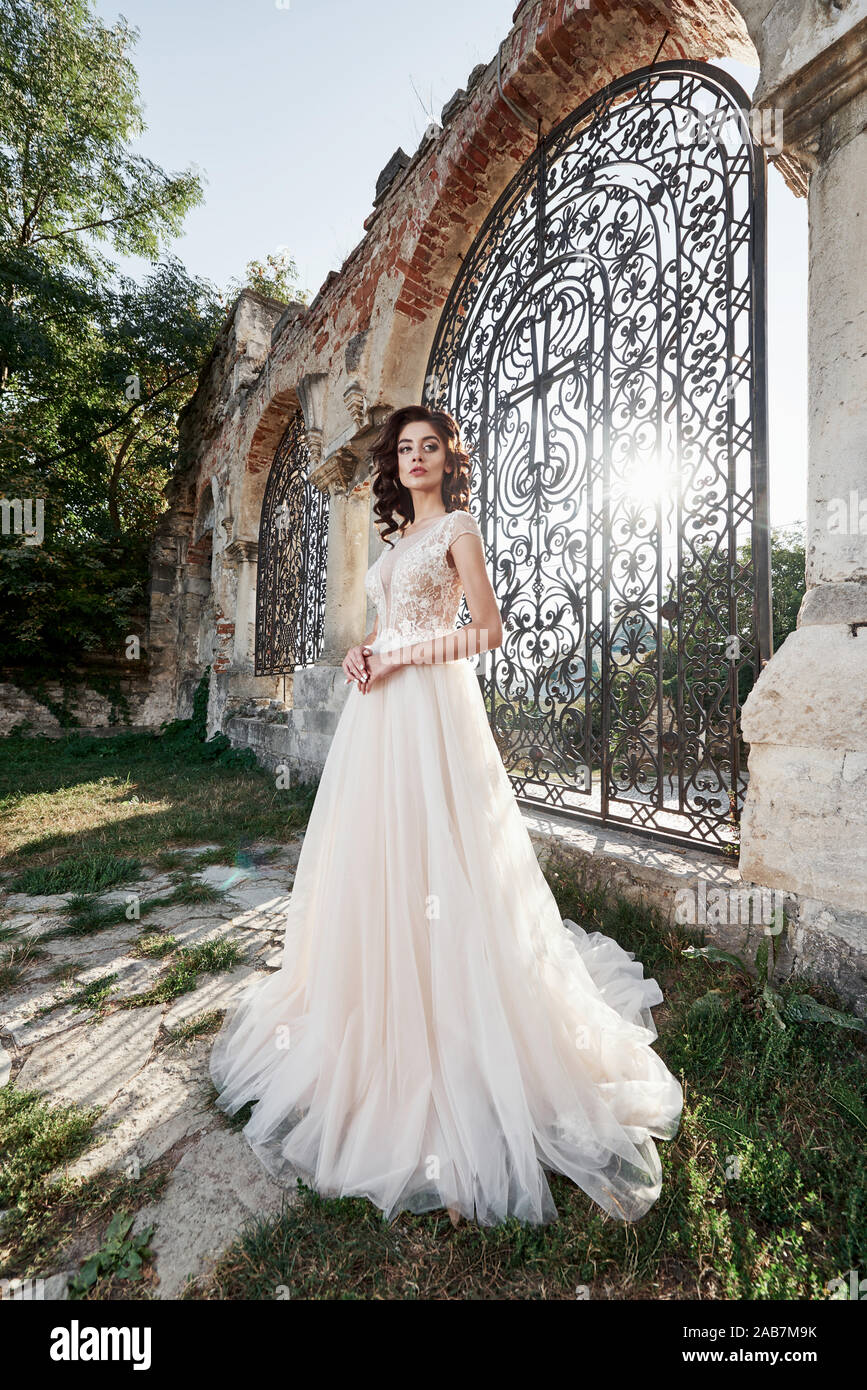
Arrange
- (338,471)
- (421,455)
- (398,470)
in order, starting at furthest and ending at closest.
A: (338,471)
(398,470)
(421,455)

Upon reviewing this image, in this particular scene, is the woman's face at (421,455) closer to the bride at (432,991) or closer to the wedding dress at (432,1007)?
the bride at (432,991)

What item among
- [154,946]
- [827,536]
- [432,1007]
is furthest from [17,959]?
[827,536]

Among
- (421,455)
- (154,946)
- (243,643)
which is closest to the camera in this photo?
(421,455)

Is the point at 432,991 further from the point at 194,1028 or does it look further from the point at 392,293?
the point at 392,293

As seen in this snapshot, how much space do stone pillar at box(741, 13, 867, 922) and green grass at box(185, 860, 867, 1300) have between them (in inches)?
23.0

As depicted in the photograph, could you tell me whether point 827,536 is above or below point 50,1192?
above

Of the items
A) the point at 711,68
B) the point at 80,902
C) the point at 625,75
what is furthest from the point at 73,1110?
the point at 625,75

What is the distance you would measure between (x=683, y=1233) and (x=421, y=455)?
220 cm

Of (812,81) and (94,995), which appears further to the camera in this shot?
(94,995)

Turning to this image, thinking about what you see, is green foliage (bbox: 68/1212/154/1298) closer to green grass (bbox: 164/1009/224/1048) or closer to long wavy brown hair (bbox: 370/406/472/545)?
green grass (bbox: 164/1009/224/1048)

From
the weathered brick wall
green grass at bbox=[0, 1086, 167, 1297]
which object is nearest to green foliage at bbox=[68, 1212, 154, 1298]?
green grass at bbox=[0, 1086, 167, 1297]

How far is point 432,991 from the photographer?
1616 mm

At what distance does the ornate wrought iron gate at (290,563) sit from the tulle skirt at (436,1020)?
5231 millimetres

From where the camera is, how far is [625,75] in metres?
3.41
